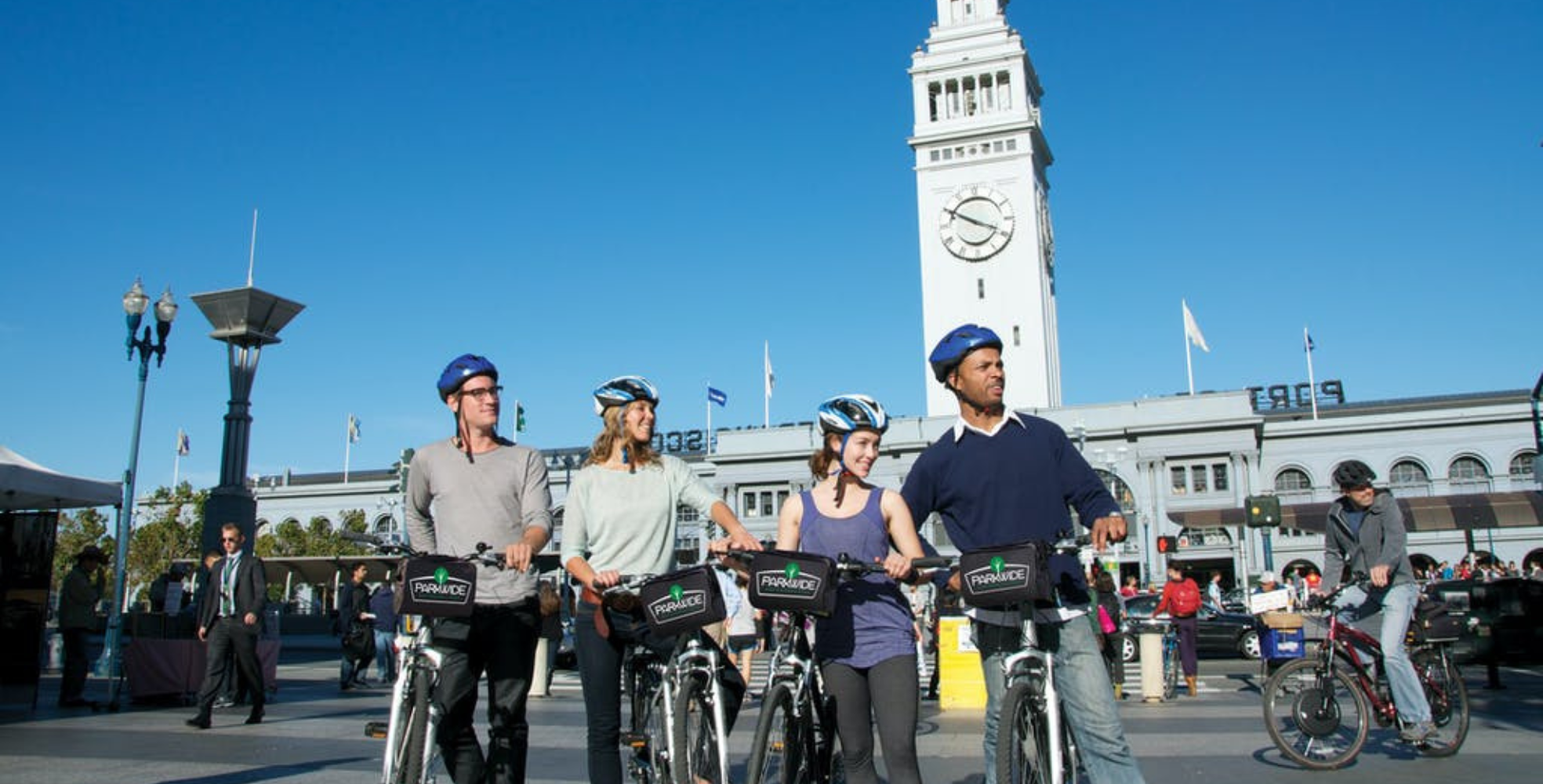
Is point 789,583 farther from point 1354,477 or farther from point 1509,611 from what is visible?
point 1509,611

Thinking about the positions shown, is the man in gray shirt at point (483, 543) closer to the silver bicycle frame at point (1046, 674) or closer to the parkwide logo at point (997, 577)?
the parkwide logo at point (997, 577)

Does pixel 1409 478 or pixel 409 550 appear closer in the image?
pixel 409 550

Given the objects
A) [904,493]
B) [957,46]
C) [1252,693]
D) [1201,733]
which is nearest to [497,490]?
[904,493]

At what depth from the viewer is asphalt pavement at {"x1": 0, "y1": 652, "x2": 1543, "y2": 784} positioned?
763cm

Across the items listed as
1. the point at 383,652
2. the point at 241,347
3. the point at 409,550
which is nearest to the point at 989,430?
the point at 409,550

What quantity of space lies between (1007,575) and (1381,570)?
4927mm

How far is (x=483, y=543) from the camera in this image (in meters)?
4.93

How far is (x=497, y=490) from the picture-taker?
5.42 metres

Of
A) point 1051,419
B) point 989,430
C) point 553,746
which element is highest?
point 1051,419

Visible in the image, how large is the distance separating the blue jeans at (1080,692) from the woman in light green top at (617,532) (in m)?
1.13

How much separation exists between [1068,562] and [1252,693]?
1295cm

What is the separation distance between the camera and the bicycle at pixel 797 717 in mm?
4500

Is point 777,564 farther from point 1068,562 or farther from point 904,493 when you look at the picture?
point 1068,562

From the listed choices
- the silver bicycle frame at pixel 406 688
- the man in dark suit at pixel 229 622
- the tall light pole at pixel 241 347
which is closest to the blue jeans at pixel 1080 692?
Answer: the silver bicycle frame at pixel 406 688
